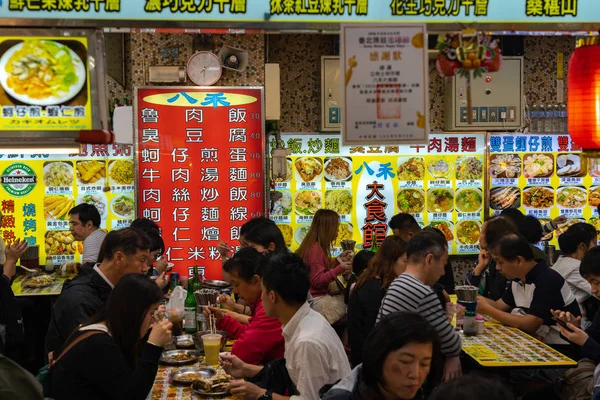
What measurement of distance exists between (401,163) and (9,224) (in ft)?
16.5

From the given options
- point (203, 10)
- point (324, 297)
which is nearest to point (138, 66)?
point (324, 297)

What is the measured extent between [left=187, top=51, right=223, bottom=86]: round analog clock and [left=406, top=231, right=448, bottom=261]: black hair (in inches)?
152

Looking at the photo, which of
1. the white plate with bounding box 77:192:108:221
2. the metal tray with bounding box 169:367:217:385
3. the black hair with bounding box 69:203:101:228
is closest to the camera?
the metal tray with bounding box 169:367:217:385

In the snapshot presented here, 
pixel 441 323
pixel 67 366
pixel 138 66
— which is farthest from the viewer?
pixel 138 66

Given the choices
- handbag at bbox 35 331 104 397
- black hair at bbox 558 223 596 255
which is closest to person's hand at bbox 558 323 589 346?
black hair at bbox 558 223 596 255

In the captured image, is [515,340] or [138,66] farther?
[138,66]

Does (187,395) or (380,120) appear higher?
(380,120)

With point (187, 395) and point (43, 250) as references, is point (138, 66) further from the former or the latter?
point (187, 395)

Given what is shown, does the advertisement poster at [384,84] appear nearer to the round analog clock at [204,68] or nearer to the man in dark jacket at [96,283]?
the man in dark jacket at [96,283]

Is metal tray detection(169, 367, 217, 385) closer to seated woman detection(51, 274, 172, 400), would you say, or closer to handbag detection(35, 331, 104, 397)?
seated woman detection(51, 274, 172, 400)

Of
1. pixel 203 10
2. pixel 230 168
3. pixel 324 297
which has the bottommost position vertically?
pixel 324 297

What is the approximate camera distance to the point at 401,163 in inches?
350

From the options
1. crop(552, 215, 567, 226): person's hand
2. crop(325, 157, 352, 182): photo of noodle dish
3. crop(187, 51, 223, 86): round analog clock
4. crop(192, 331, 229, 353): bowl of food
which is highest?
crop(187, 51, 223, 86): round analog clock

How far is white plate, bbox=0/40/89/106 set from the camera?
3.46 m
